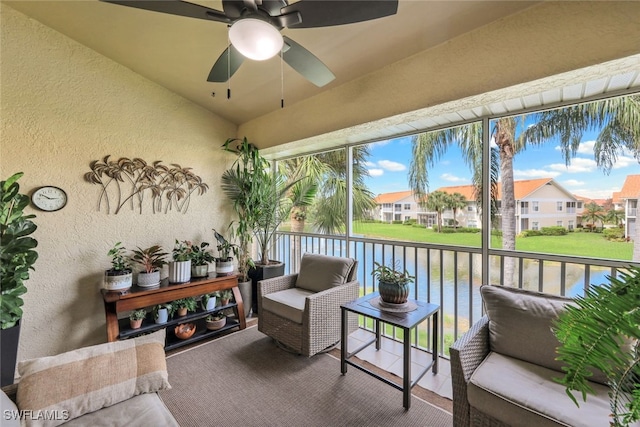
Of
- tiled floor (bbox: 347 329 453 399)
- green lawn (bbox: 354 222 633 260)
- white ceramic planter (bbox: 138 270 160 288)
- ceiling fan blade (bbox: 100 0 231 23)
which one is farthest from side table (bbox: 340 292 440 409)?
ceiling fan blade (bbox: 100 0 231 23)

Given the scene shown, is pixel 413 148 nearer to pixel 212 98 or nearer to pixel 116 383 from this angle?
pixel 212 98

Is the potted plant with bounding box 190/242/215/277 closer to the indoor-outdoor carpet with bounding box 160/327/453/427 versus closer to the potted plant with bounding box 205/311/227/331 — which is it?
the potted plant with bounding box 205/311/227/331

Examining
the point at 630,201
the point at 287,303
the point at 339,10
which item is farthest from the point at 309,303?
the point at 630,201

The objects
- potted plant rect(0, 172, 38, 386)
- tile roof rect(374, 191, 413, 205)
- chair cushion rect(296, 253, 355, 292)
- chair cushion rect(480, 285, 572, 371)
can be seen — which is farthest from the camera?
tile roof rect(374, 191, 413, 205)

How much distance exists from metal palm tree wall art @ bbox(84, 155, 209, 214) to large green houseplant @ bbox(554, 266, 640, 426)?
3.58 m

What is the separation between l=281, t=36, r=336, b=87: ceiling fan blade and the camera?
1534mm

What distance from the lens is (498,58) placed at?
68.7 inches

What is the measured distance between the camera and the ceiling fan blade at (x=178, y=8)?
4.16 feet

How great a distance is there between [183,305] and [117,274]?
69cm

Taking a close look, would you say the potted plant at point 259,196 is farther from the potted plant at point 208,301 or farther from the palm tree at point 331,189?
the potted plant at point 208,301

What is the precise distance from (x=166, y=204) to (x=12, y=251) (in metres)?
1.38

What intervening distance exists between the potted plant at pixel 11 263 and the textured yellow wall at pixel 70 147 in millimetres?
413

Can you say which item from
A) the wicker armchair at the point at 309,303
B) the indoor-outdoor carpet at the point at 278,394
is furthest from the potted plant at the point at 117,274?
the wicker armchair at the point at 309,303

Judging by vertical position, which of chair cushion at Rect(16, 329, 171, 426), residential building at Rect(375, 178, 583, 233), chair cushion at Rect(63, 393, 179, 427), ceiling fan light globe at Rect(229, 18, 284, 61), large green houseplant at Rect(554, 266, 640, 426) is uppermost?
ceiling fan light globe at Rect(229, 18, 284, 61)
